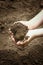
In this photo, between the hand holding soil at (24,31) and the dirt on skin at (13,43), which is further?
the dirt on skin at (13,43)

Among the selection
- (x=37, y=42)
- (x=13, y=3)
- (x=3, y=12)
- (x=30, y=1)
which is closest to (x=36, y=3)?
(x=30, y=1)

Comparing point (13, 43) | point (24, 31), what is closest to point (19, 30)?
point (24, 31)

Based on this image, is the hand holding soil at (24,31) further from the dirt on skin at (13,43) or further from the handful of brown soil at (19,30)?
the dirt on skin at (13,43)

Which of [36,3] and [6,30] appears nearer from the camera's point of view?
[6,30]

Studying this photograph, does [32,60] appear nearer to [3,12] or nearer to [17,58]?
[17,58]

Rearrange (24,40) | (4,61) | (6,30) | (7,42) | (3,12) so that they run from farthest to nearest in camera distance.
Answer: (3,12) → (6,30) → (7,42) → (4,61) → (24,40)

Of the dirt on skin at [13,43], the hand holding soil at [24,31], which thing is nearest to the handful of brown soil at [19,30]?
the hand holding soil at [24,31]

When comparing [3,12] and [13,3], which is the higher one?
[13,3]

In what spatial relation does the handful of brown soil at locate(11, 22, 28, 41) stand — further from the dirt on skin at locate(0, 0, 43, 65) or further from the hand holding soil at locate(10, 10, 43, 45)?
the dirt on skin at locate(0, 0, 43, 65)

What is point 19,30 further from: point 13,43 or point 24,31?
point 13,43
